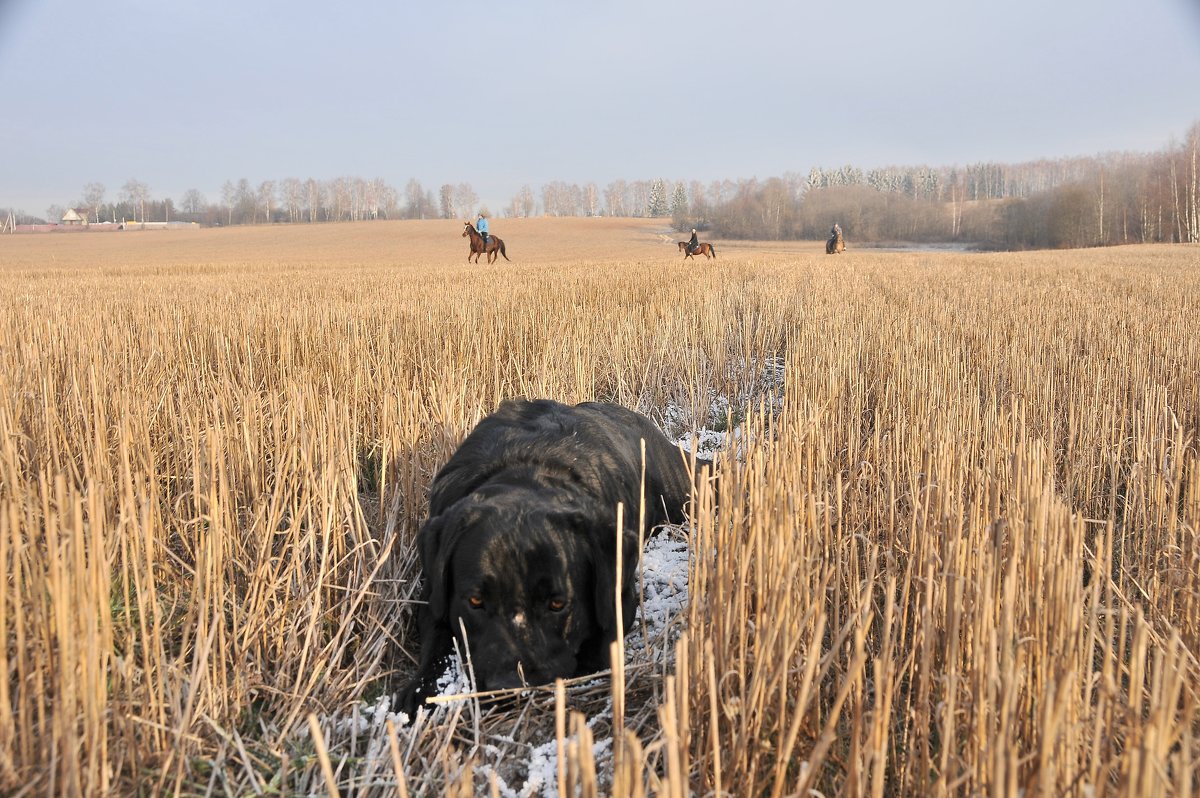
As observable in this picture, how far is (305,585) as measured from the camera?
2.59 metres

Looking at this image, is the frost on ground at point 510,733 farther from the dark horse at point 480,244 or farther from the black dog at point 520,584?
the dark horse at point 480,244

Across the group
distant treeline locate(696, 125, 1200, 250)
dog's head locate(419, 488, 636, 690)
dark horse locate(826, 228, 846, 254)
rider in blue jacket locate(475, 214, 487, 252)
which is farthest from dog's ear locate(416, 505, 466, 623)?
distant treeline locate(696, 125, 1200, 250)

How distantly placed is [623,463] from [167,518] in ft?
6.07

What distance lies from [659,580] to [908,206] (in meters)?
79.7

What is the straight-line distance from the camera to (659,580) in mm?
3141

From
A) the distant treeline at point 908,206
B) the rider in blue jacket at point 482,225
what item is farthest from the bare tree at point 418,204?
the rider in blue jacket at point 482,225

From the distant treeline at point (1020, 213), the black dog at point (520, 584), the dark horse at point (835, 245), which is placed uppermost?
the distant treeline at point (1020, 213)

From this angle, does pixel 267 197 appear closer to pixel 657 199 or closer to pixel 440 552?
pixel 657 199

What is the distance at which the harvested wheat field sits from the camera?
4.90 ft

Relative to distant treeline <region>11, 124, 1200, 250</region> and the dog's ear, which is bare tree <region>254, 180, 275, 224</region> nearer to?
distant treeline <region>11, 124, 1200, 250</region>

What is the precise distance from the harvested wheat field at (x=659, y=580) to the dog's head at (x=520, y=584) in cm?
14

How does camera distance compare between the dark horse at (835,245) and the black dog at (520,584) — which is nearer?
the black dog at (520,584)

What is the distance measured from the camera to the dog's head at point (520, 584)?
2.35 meters

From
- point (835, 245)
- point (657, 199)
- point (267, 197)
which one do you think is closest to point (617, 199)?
point (657, 199)
